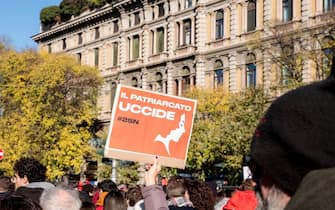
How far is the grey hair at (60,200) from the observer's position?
5293 millimetres

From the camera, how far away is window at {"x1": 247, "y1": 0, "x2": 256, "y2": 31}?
40.7 metres

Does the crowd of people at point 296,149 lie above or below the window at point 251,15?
below

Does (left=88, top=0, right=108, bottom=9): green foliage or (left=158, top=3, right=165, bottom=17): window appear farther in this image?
(left=88, top=0, right=108, bottom=9): green foliage

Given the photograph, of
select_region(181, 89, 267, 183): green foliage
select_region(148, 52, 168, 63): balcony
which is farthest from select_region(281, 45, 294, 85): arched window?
select_region(148, 52, 168, 63): balcony

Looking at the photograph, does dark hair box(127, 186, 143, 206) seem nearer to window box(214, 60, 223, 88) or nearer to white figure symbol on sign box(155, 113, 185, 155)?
white figure symbol on sign box(155, 113, 185, 155)

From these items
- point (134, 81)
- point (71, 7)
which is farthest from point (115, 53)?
point (71, 7)

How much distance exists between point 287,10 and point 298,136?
123ft

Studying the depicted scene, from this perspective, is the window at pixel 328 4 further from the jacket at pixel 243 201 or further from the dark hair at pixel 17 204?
the dark hair at pixel 17 204

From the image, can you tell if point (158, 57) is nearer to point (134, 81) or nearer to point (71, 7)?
point (134, 81)

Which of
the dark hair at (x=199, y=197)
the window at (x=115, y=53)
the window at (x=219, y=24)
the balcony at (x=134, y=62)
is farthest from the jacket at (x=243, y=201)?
the window at (x=115, y=53)

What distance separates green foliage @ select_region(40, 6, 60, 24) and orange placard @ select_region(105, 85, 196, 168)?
51329 millimetres

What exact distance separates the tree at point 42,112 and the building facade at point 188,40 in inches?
235

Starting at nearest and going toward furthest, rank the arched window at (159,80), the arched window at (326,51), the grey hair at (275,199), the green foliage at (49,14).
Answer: the grey hair at (275,199) → the arched window at (326,51) → the arched window at (159,80) → the green foliage at (49,14)

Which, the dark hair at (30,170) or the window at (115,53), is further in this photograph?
the window at (115,53)
